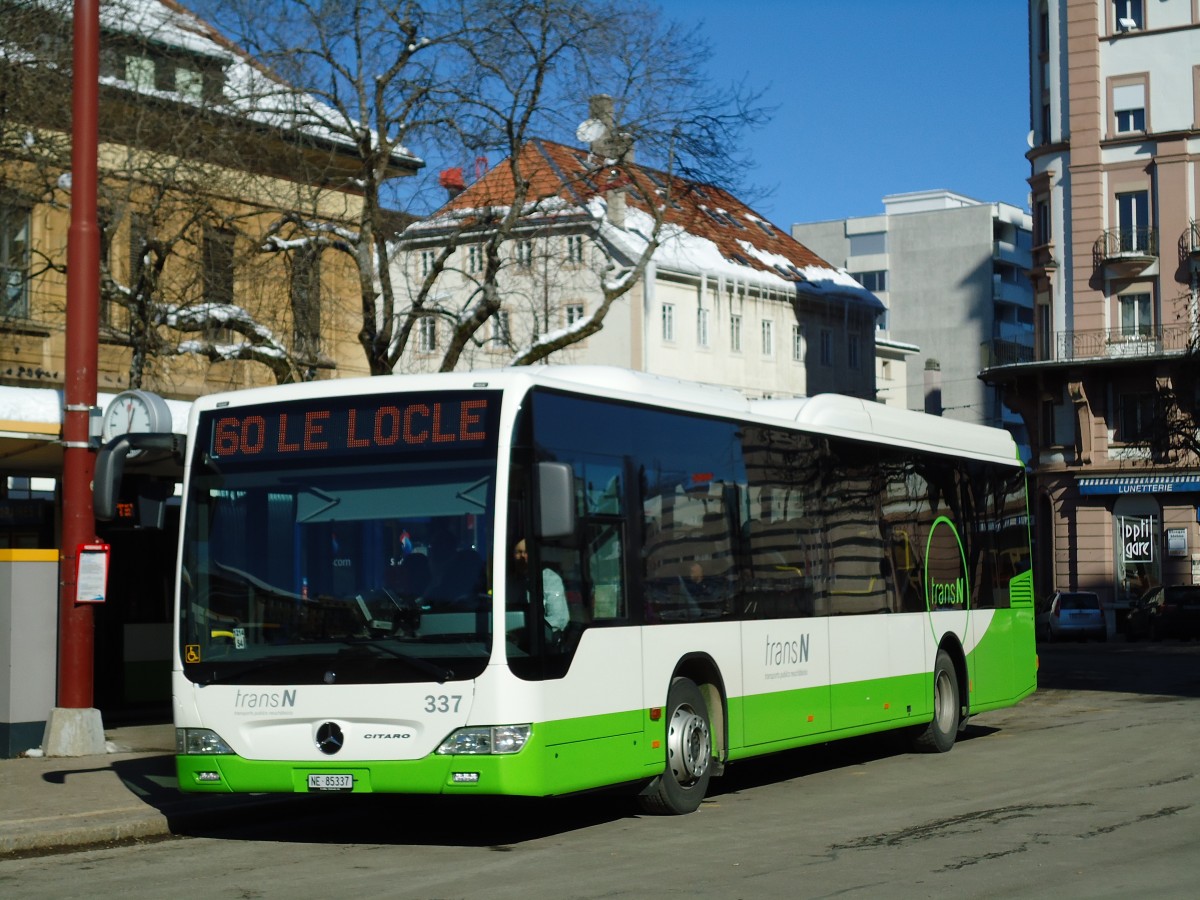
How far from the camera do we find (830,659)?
48.5 ft

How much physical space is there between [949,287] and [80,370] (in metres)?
85.6

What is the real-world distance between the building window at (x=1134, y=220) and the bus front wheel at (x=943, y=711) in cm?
3965

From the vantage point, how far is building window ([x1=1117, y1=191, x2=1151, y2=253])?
54469mm

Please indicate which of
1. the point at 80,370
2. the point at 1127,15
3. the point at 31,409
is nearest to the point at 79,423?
the point at 80,370

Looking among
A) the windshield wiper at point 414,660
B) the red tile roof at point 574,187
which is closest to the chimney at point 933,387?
the red tile roof at point 574,187

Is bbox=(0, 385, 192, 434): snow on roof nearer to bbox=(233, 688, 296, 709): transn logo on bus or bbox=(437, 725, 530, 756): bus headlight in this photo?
bbox=(233, 688, 296, 709): transn logo on bus

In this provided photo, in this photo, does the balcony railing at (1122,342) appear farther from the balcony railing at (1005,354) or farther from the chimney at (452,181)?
the chimney at (452,181)

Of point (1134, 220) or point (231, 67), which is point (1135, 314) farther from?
point (231, 67)

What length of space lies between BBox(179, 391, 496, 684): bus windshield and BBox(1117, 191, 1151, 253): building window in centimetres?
4706

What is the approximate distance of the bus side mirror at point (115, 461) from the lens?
1248 centimetres

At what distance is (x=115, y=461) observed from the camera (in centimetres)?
1259

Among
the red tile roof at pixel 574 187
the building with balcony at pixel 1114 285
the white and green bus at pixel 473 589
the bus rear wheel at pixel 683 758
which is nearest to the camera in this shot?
the white and green bus at pixel 473 589

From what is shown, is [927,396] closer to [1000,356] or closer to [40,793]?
[1000,356]

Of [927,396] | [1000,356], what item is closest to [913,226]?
[927,396]
